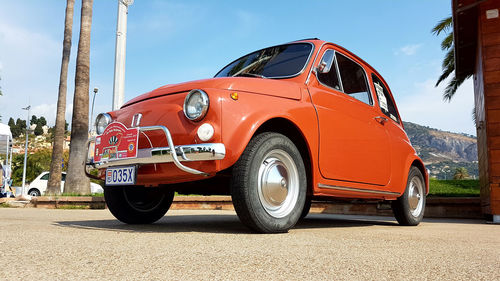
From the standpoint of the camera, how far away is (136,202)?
13.5 feet

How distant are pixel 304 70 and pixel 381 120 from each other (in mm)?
1498

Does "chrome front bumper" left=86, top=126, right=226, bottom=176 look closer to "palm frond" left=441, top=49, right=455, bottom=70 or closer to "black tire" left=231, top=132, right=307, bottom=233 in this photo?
"black tire" left=231, top=132, right=307, bottom=233

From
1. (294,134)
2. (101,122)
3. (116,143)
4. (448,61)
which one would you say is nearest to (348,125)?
(294,134)

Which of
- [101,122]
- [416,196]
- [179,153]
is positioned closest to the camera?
[179,153]

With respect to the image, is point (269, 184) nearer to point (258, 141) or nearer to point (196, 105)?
point (258, 141)

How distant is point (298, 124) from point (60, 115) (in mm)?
15212

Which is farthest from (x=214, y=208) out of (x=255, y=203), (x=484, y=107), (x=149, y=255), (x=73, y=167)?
(x=149, y=255)

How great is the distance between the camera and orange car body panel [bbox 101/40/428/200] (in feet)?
9.53

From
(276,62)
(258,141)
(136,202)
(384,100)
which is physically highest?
(276,62)

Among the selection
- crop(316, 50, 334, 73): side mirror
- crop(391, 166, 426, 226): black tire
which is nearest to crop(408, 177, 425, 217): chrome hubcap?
crop(391, 166, 426, 226): black tire

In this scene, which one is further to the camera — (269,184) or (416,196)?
(416,196)

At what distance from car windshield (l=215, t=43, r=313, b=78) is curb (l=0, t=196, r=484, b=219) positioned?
4295mm

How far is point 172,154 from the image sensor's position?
286 cm

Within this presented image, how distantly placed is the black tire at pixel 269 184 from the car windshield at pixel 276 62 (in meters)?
0.91
